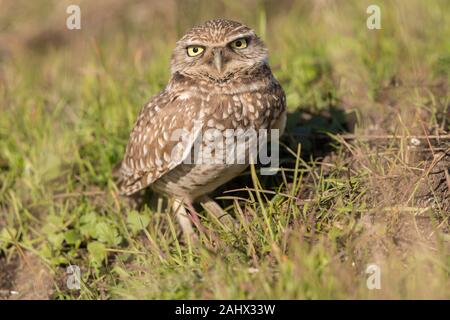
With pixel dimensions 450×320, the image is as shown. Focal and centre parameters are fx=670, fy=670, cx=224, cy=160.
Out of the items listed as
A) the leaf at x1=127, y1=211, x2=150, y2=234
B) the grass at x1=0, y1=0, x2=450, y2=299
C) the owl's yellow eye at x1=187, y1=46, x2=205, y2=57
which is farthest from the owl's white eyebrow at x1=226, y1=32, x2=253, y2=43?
the leaf at x1=127, y1=211, x2=150, y2=234

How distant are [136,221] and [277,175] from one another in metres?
0.91

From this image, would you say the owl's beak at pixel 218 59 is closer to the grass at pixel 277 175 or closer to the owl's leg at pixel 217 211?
the grass at pixel 277 175

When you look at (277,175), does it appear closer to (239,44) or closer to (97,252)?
(239,44)

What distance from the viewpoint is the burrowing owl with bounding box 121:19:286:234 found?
361 cm

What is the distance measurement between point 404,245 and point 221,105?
1.24 metres

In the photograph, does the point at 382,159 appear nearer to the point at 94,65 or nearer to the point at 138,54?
the point at 138,54

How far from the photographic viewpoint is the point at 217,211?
3842 millimetres

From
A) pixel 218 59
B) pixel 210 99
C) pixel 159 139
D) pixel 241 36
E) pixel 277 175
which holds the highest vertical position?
pixel 241 36

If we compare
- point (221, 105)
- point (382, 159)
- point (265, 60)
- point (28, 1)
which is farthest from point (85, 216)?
point (28, 1)

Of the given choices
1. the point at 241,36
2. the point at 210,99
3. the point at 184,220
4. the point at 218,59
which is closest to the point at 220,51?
the point at 218,59

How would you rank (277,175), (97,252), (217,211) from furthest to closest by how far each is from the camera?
(277,175), (97,252), (217,211)

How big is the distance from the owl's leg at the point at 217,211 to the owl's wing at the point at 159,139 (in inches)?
13.4

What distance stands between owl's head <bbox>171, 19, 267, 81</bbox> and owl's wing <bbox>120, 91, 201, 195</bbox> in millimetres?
181

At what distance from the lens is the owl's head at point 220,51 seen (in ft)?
11.7
